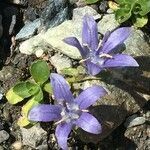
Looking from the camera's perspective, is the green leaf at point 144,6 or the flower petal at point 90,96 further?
the green leaf at point 144,6

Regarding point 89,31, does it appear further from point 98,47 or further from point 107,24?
point 107,24

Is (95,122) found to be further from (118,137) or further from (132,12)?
(132,12)

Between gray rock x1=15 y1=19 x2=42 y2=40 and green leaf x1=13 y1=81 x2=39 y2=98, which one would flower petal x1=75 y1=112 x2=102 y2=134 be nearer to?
green leaf x1=13 y1=81 x2=39 y2=98

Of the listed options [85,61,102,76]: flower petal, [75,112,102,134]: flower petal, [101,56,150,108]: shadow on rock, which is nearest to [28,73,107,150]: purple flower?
[75,112,102,134]: flower petal

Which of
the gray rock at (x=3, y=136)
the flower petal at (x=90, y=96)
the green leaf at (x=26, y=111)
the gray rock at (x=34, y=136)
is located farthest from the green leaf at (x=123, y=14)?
the gray rock at (x=3, y=136)

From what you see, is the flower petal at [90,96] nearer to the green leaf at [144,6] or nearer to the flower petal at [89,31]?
the flower petal at [89,31]

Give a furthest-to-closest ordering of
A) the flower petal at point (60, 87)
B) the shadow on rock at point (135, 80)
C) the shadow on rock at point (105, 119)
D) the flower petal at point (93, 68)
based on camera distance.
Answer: the shadow on rock at point (135, 80) < the shadow on rock at point (105, 119) < the flower petal at point (93, 68) < the flower petal at point (60, 87)

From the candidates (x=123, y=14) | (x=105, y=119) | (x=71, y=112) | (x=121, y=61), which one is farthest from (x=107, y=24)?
(x=71, y=112)
